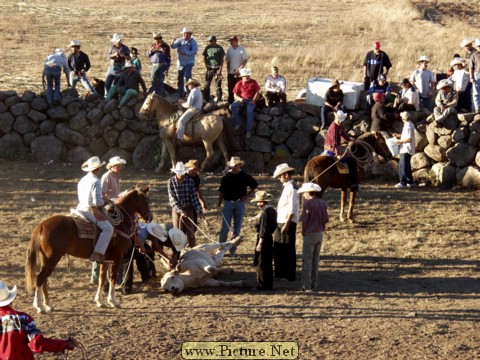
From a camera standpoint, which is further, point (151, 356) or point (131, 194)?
point (131, 194)

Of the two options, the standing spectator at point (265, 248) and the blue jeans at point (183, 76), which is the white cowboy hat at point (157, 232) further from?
the blue jeans at point (183, 76)

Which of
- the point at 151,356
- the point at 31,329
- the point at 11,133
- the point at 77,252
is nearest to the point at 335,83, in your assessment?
the point at 11,133

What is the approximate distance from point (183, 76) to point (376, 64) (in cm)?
487

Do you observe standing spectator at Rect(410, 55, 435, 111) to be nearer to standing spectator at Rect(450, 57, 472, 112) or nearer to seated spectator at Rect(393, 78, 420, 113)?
seated spectator at Rect(393, 78, 420, 113)

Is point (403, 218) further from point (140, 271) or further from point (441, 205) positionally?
point (140, 271)

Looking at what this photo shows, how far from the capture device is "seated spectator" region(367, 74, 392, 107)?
22.8 m

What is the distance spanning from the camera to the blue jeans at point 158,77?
23594mm

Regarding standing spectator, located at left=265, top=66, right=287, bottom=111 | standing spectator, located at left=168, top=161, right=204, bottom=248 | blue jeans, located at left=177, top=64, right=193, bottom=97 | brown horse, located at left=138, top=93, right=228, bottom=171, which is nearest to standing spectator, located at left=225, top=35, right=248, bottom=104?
standing spectator, located at left=265, top=66, right=287, bottom=111

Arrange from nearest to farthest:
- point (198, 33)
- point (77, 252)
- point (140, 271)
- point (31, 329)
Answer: point (31, 329) < point (77, 252) < point (140, 271) < point (198, 33)

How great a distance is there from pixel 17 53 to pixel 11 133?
32.5ft

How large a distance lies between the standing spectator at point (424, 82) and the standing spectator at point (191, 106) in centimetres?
515

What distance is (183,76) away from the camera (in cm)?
2423

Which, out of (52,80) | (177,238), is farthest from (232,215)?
(52,80)

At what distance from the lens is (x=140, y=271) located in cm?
1498
